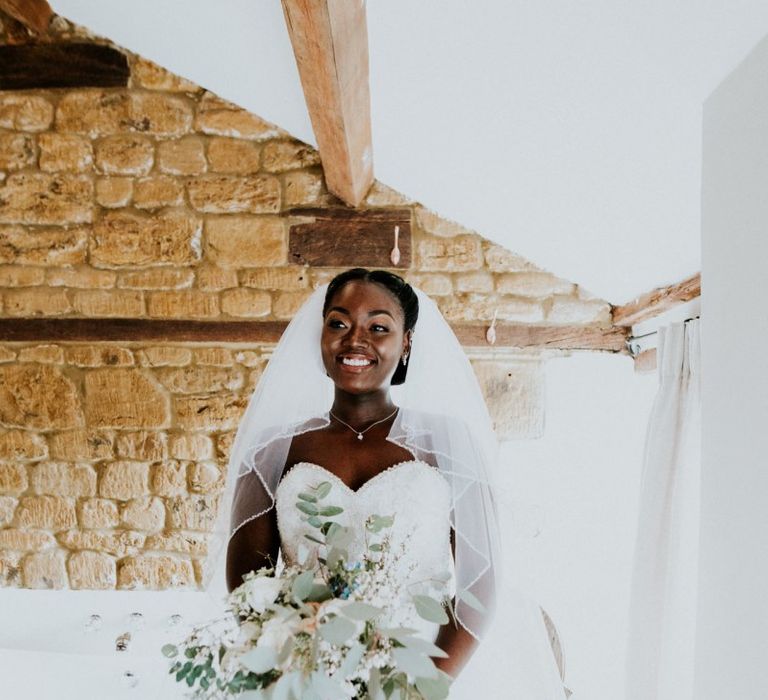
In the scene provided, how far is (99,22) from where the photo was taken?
116 inches

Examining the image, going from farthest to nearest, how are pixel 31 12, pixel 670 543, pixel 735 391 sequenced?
pixel 31 12 < pixel 670 543 < pixel 735 391

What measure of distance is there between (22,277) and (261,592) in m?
2.67

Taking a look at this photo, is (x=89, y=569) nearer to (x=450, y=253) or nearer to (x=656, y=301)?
(x=450, y=253)

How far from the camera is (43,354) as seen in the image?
123 inches

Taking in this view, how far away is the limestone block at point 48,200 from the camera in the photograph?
3137 millimetres

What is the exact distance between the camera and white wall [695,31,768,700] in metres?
1.01

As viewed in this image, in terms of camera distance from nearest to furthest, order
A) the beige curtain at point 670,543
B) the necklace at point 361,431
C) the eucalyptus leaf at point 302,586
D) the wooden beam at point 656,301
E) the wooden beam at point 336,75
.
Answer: the eucalyptus leaf at point 302,586, the wooden beam at point 336,75, the necklace at point 361,431, the beige curtain at point 670,543, the wooden beam at point 656,301

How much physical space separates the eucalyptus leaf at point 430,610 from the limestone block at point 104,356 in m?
2.44

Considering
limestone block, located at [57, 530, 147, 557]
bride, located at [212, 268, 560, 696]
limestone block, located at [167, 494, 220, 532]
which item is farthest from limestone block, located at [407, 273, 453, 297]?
limestone block, located at [57, 530, 147, 557]

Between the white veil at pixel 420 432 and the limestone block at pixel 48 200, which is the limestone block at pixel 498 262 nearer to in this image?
the white veil at pixel 420 432

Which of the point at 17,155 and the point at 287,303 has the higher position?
the point at 17,155

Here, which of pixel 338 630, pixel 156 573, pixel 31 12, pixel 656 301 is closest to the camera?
pixel 338 630

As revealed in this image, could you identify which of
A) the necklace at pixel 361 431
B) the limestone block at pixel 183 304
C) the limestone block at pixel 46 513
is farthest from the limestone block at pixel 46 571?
the necklace at pixel 361 431

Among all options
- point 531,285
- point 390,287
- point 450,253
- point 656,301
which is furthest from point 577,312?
point 390,287
